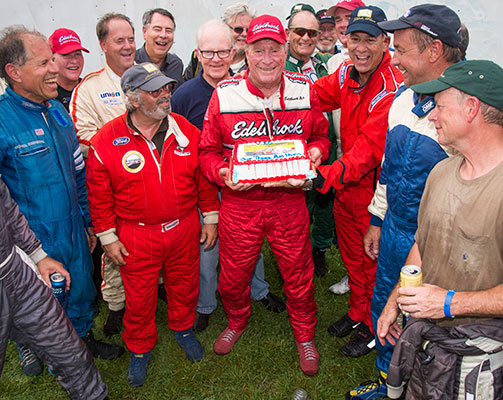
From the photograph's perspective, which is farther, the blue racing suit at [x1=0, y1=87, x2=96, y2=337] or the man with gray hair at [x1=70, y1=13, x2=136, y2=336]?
the man with gray hair at [x1=70, y1=13, x2=136, y2=336]

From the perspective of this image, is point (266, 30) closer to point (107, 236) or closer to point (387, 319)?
point (107, 236)

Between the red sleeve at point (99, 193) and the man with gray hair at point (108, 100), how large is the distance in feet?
2.41

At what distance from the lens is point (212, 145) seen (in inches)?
132

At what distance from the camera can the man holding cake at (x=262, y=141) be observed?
3217 mm

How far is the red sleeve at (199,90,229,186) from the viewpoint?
329 cm

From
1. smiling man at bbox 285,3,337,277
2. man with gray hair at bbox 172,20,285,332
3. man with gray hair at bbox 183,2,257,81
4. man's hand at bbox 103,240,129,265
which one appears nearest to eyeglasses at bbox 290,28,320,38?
smiling man at bbox 285,3,337,277

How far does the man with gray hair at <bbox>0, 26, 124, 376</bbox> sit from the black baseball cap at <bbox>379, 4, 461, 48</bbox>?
263 cm

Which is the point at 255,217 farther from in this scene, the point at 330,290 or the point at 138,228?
the point at 330,290

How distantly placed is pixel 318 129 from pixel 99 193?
6.22ft

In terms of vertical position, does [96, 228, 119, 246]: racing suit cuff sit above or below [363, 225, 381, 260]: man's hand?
above

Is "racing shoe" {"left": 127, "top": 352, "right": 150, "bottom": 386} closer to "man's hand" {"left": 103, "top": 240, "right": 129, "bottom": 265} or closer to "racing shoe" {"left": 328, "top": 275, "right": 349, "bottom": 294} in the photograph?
"man's hand" {"left": 103, "top": 240, "right": 129, "bottom": 265}

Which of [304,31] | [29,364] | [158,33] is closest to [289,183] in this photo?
[304,31]

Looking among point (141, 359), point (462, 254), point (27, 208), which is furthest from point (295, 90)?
point (141, 359)

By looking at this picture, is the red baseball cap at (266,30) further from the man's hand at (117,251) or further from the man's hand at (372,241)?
the man's hand at (117,251)
